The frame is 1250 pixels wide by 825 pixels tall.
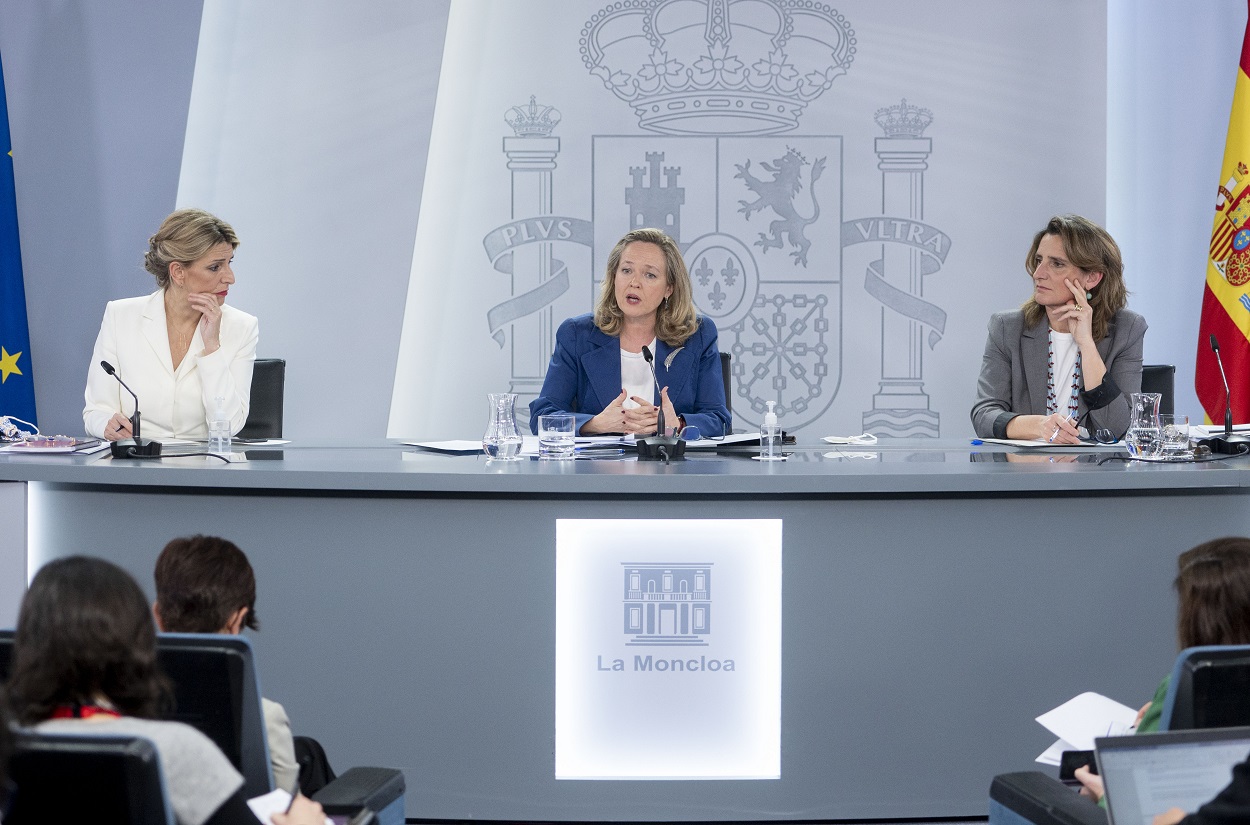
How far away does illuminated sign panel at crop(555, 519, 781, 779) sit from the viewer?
252 cm

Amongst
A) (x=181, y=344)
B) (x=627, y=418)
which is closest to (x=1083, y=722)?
(x=627, y=418)

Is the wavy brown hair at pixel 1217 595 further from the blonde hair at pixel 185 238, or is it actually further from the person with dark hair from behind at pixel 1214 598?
the blonde hair at pixel 185 238

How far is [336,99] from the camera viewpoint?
4918 millimetres

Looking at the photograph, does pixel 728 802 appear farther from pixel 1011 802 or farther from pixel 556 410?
pixel 556 410

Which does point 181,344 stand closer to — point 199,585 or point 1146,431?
point 199,585

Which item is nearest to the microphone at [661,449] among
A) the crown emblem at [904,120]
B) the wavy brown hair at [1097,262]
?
the wavy brown hair at [1097,262]

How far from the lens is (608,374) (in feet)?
12.1

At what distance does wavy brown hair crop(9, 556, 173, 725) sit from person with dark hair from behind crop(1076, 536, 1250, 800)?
3.99 ft

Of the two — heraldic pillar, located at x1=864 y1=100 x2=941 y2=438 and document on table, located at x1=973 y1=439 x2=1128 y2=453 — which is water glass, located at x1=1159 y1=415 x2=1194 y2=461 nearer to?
document on table, located at x1=973 y1=439 x2=1128 y2=453

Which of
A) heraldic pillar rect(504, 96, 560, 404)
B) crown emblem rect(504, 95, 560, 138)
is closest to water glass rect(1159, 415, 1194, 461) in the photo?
heraldic pillar rect(504, 96, 560, 404)

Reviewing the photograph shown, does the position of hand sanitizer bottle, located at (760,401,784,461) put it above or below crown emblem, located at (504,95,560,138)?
below

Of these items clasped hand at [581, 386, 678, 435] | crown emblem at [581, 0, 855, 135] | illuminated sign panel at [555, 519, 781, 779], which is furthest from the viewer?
crown emblem at [581, 0, 855, 135]

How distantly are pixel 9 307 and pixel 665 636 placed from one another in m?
3.32

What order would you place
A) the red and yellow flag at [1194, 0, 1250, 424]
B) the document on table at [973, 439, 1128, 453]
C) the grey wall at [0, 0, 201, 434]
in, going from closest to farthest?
the document on table at [973, 439, 1128, 453], the red and yellow flag at [1194, 0, 1250, 424], the grey wall at [0, 0, 201, 434]
